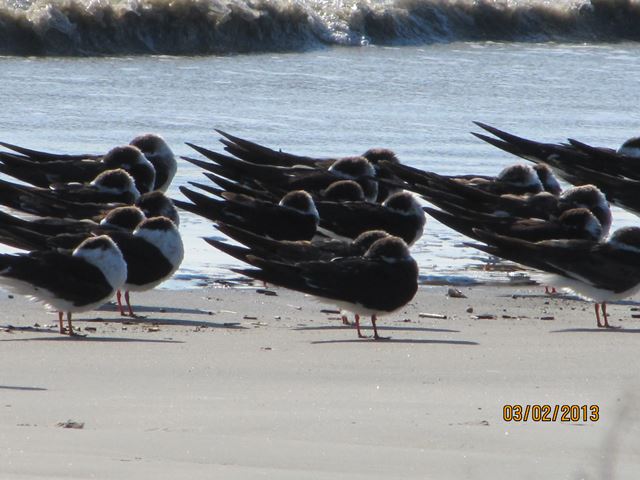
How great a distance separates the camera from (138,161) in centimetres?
1033

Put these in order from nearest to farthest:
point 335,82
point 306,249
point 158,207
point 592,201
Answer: point 306,249, point 158,207, point 592,201, point 335,82

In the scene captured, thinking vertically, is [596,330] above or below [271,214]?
below

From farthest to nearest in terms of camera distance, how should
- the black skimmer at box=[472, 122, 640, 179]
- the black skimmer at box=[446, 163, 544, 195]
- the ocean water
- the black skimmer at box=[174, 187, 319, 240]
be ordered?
the ocean water, the black skimmer at box=[472, 122, 640, 179], the black skimmer at box=[446, 163, 544, 195], the black skimmer at box=[174, 187, 319, 240]

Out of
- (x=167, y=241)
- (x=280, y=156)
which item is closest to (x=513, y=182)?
(x=280, y=156)

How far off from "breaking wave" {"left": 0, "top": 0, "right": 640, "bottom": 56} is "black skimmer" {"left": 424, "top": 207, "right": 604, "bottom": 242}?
39.3ft

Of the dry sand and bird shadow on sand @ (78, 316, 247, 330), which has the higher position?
the dry sand

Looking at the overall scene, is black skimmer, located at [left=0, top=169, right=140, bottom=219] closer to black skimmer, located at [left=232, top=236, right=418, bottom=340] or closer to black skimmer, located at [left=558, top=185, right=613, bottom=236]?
black skimmer, located at [left=232, top=236, right=418, bottom=340]

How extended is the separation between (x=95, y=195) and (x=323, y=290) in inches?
110

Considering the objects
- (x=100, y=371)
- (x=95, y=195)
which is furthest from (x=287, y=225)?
(x=100, y=371)

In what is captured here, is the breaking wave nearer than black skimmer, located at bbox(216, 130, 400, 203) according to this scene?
No

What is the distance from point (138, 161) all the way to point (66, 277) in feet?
11.7

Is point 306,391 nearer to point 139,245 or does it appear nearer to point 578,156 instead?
point 139,245

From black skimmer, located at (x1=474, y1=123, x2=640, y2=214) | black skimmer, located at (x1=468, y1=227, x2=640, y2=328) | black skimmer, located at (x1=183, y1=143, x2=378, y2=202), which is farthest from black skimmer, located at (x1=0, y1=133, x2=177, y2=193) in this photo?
black skimmer, located at (x1=468, y1=227, x2=640, y2=328)

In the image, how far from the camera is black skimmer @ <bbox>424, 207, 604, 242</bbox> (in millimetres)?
8570
